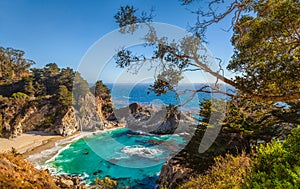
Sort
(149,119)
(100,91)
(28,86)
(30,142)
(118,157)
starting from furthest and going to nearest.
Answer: (100,91) < (149,119) < (28,86) < (30,142) < (118,157)

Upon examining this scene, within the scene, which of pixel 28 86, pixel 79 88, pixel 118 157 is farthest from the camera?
pixel 79 88

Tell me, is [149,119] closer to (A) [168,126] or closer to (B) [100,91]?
(A) [168,126]

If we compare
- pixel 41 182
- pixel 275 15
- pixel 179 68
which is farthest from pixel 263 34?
pixel 41 182

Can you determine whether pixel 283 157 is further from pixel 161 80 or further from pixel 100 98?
pixel 100 98

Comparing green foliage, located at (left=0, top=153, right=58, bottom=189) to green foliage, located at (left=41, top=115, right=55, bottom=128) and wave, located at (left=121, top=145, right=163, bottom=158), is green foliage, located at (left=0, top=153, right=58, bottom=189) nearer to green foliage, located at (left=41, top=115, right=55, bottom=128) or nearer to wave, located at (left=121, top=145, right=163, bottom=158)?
wave, located at (left=121, top=145, right=163, bottom=158)

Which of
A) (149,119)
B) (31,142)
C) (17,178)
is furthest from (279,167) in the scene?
(149,119)

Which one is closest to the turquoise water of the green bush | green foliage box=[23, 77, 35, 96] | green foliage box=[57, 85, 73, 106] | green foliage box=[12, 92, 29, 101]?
green foliage box=[57, 85, 73, 106]

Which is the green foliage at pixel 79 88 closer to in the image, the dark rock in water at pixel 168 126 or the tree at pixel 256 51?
the dark rock in water at pixel 168 126
